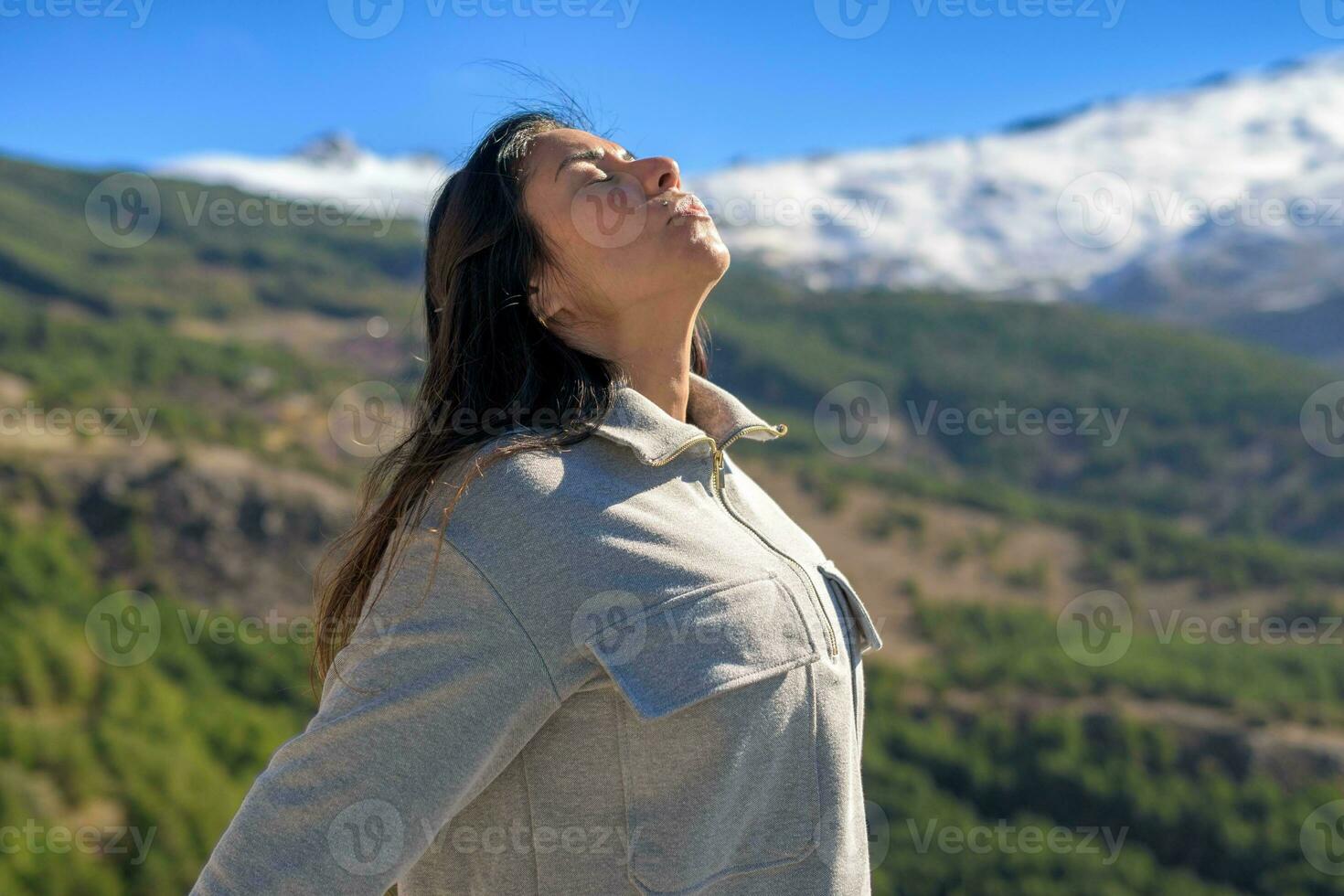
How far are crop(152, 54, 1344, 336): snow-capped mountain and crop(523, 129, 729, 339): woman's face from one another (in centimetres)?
10406

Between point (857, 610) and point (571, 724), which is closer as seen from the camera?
point (571, 724)

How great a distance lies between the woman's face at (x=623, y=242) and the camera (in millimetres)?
2062

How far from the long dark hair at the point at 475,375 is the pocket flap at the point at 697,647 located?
320 millimetres

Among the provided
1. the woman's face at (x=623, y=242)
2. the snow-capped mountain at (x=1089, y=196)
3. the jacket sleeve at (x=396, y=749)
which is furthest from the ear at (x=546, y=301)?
the snow-capped mountain at (x=1089, y=196)

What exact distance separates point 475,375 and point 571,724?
0.61 meters

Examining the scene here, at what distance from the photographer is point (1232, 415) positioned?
56469mm

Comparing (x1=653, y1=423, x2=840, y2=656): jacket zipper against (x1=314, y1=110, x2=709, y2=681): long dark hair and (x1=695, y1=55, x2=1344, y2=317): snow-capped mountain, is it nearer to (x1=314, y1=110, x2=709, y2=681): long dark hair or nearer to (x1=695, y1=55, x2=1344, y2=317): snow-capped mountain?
(x1=314, y1=110, x2=709, y2=681): long dark hair

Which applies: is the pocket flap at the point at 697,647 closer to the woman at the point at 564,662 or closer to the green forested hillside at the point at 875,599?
the woman at the point at 564,662

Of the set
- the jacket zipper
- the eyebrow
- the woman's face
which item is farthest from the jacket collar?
the eyebrow

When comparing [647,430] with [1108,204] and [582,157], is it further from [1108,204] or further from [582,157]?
[1108,204]

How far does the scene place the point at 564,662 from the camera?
5.39 feet

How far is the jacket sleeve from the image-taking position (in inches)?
61.0

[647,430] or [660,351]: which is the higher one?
[660,351]

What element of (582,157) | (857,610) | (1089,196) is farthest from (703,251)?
(1089,196)
